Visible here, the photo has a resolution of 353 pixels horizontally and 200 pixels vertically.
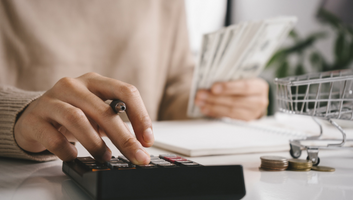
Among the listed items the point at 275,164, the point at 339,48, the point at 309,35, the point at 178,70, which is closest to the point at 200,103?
the point at 178,70

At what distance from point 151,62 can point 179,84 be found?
0.15 m

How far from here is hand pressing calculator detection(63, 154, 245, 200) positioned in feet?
0.78

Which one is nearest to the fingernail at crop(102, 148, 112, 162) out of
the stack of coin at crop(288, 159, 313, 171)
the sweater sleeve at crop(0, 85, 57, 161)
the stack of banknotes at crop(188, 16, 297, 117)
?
the sweater sleeve at crop(0, 85, 57, 161)

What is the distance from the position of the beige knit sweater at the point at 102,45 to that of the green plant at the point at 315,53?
32.1 inches

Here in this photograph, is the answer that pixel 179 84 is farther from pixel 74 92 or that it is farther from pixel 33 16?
pixel 74 92

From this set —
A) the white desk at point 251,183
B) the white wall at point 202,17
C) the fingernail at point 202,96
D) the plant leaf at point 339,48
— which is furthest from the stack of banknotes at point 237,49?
the white wall at point 202,17

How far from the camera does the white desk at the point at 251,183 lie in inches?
11.3

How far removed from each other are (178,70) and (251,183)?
3.21 feet

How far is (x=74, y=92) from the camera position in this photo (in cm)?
36

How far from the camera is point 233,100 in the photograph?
96 cm

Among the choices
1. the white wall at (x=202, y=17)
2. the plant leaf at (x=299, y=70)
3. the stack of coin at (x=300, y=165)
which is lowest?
the stack of coin at (x=300, y=165)

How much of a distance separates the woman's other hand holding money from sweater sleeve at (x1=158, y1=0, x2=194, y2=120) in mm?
261

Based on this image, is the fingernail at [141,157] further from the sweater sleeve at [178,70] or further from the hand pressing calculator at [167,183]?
the sweater sleeve at [178,70]

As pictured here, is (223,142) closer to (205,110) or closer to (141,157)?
(141,157)
